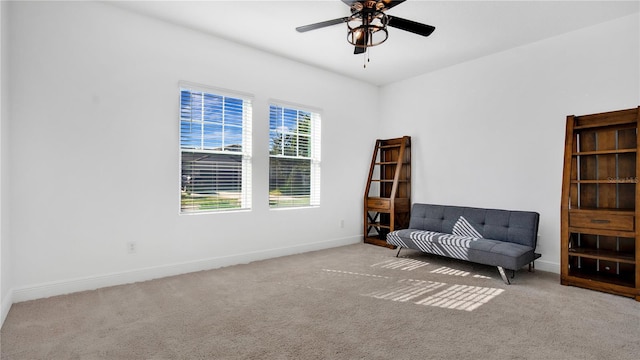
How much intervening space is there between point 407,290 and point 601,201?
2308 millimetres

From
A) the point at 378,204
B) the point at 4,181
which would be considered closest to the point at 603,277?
the point at 378,204

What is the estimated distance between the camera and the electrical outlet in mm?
3294

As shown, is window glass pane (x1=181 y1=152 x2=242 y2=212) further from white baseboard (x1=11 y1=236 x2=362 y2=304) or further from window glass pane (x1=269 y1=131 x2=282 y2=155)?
white baseboard (x1=11 y1=236 x2=362 y2=304)

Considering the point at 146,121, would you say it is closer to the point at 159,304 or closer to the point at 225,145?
the point at 225,145

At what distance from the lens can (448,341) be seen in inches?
84.4

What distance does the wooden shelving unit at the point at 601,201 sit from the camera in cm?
305

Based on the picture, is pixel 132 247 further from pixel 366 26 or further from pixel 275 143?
pixel 366 26

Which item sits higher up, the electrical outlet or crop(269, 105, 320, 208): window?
crop(269, 105, 320, 208): window

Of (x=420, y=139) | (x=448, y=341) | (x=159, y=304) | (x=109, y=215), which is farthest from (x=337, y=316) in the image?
(x=420, y=139)

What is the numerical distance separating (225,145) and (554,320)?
362 cm

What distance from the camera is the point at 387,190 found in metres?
5.66

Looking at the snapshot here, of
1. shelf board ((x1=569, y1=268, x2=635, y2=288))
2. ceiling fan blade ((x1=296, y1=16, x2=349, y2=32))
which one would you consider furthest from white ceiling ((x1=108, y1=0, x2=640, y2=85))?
shelf board ((x1=569, y1=268, x2=635, y2=288))

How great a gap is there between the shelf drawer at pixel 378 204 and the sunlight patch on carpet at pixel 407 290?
1.74 metres

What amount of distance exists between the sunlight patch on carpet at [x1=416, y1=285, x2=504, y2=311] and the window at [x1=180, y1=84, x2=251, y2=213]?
8.08ft
